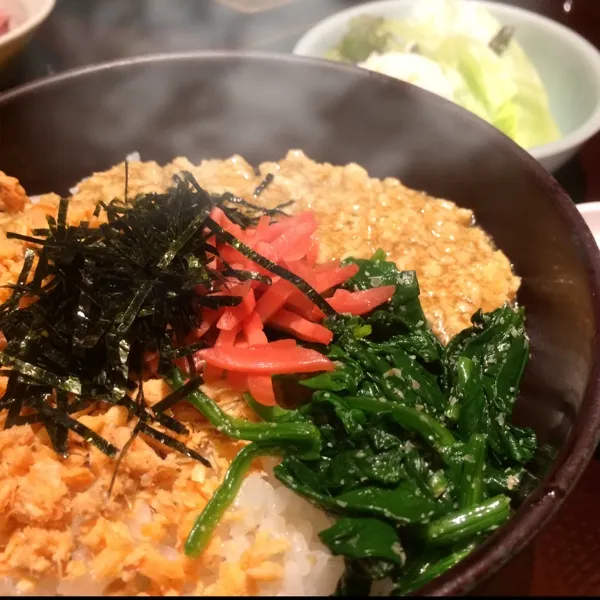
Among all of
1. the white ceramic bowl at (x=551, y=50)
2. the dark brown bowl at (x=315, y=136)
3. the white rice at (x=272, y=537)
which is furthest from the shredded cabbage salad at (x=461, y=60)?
the white rice at (x=272, y=537)

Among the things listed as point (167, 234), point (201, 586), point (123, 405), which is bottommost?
point (201, 586)

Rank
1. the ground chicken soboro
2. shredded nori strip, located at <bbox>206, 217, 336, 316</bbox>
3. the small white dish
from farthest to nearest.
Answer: the small white dish → shredded nori strip, located at <bbox>206, 217, 336, 316</bbox> → the ground chicken soboro

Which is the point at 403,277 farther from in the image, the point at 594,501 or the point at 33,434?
the point at 33,434

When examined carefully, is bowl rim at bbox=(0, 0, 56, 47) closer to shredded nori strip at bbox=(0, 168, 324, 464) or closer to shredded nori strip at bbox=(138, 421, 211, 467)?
shredded nori strip at bbox=(0, 168, 324, 464)

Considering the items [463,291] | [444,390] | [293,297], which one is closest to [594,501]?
[444,390]

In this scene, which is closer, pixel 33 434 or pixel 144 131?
pixel 33 434

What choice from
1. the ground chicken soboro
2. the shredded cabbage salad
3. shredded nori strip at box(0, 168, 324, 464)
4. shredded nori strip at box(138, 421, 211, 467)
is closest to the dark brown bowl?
the ground chicken soboro
